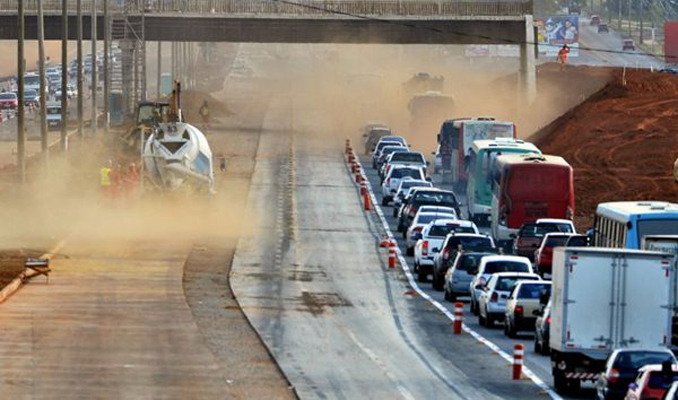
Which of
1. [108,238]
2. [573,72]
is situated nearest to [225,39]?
[573,72]

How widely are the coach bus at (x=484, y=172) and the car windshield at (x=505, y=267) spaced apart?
21.6 metres

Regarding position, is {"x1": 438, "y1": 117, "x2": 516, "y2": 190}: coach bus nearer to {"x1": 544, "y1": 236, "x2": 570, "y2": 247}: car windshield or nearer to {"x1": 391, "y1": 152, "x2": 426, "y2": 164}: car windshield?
{"x1": 391, "y1": 152, "x2": 426, "y2": 164}: car windshield

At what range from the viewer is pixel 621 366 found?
30406 millimetres

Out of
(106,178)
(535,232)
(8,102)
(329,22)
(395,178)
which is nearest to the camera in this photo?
(535,232)

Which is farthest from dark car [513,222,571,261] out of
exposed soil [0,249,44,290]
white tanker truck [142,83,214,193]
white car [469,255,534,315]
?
white tanker truck [142,83,214,193]

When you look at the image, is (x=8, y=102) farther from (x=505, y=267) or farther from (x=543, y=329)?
(x=543, y=329)

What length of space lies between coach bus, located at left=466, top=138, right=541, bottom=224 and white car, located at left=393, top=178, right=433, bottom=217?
8.96 ft

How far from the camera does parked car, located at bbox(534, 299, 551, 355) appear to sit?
123 feet

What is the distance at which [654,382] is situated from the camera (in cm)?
2805

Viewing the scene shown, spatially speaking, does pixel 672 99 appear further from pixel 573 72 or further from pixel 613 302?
pixel 613 302

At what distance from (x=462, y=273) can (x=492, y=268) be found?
3.30 m

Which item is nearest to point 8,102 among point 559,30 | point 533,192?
point 559,30

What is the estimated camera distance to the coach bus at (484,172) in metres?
70.2

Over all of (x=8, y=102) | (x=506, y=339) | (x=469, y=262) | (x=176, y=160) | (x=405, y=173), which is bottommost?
(x=8, y=102)
